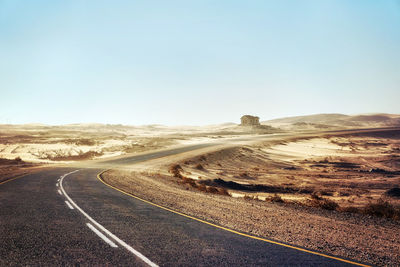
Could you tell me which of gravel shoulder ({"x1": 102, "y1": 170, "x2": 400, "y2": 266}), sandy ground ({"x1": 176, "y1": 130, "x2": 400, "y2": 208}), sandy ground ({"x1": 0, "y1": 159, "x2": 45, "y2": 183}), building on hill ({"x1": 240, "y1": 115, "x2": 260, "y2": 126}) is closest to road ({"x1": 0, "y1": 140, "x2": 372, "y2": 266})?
gravel shoulder ({"x1": 102, "y1": 170, "x2": 400, "y2": 266})

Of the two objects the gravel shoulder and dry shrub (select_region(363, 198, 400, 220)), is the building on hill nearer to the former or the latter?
the gravel shoulder

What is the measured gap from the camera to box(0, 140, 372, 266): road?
232 inches

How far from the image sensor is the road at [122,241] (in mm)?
5887

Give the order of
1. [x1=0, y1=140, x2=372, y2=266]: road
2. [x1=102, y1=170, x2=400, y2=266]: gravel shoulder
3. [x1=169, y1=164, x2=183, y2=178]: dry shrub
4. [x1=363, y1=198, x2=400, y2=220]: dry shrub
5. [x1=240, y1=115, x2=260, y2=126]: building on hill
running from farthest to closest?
[x1=240, y1=115, x2=260, y2=126]: building on hill, [x1=169, y1=164, x2=183, y2=178]: dry shrub, [x1=363, y1=198, x2=400, y2=220]: dry shrub, [x1=102, y1=170, x2=400, y2=266]: gravel shoulder, [x1=0, y1=140, x2=372, y2=266]: road

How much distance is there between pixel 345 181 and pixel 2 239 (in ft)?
76.5

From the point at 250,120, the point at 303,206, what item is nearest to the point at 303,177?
the point at 303,206

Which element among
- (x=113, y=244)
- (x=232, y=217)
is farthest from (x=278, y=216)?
(x=113, y=244)

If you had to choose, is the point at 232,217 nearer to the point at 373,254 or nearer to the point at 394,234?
the point at 373,254

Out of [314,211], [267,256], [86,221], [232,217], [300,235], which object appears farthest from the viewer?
[314,211]

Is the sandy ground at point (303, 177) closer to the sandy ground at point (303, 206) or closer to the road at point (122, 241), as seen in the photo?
the sandy ground at point (303, 206)

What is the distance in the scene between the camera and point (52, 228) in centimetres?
807

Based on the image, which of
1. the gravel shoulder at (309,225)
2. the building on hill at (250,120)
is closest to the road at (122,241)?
the gravel shoulder at (309,225)

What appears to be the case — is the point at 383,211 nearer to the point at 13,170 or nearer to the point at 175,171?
the point at 175,171

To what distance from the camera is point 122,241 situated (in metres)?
6.95
